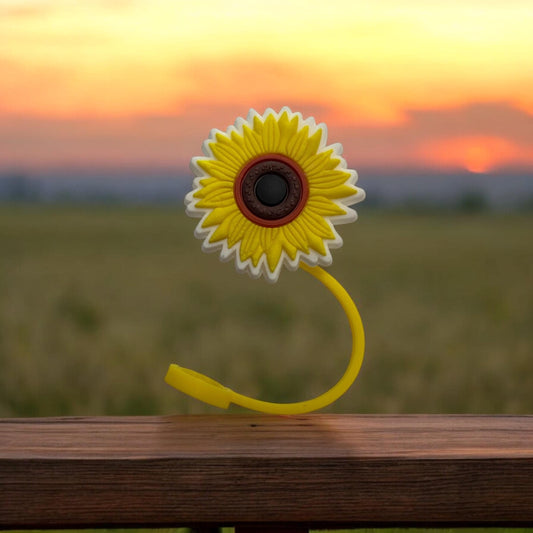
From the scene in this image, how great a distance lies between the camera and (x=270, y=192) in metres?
1.39

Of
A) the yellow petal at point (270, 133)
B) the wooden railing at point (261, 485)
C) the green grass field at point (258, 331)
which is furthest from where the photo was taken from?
the green grass field at point (258, 331)

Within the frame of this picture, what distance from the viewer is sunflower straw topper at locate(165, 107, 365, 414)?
138 cm

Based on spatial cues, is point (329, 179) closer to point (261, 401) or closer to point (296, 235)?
point (296, 235)

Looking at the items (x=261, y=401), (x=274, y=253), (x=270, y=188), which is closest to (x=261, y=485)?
(x=261, y=401)

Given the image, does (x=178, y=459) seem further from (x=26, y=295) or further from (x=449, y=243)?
(x=449, y=243)

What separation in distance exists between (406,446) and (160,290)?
239 inches

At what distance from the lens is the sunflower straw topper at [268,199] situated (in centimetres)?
138

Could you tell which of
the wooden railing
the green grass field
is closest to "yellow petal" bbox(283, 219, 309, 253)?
the wooden railing

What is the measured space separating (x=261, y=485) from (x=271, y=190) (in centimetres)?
51

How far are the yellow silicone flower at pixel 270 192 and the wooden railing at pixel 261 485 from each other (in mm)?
350

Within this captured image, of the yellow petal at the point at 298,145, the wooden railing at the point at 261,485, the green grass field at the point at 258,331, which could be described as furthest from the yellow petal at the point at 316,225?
the green grass field at the point at 258,331

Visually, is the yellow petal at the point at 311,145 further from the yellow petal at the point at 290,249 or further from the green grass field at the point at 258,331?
the green grass field at the point at 258,331

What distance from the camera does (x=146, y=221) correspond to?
635 inches

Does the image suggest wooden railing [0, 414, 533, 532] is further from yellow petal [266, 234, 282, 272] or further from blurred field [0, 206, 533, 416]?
blurred field [0, 206, 533, 416]
